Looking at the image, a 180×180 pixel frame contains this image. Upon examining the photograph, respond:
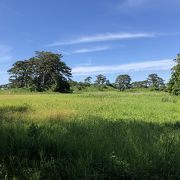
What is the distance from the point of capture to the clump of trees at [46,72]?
86.7 metres

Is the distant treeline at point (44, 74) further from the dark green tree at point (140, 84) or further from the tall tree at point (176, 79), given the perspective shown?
the dark green tree at point (140, 84)

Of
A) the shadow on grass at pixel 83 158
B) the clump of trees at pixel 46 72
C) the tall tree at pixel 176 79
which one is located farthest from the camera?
the clump of trees at pixel 46 72

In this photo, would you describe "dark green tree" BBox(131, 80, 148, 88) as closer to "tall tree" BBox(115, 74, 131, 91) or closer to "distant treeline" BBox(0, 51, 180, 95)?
"tall tree" BBox(115, 74, 131, 91)

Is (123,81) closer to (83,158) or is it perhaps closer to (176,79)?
(176,79)

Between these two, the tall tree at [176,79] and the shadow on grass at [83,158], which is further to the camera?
the tall tree at [176,79]

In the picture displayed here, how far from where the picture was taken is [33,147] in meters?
7.49

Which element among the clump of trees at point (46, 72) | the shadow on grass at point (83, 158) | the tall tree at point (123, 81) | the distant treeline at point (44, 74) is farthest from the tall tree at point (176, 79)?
the tall tree at point (123, 81)

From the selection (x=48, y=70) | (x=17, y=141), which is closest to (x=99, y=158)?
(x=17, y=141)

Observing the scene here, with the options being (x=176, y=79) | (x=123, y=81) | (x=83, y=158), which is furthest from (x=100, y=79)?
(x=83, y=158)

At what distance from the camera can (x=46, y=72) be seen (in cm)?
9388

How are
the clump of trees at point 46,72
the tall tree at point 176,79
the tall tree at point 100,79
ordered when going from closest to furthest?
the tall tree at point 176,79
the clump of trees at point 46,72
the tall tree at point 100,79

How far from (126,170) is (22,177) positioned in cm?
192

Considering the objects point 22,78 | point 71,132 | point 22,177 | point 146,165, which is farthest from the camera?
point 22,78

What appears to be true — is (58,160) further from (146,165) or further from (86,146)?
(146,165)
